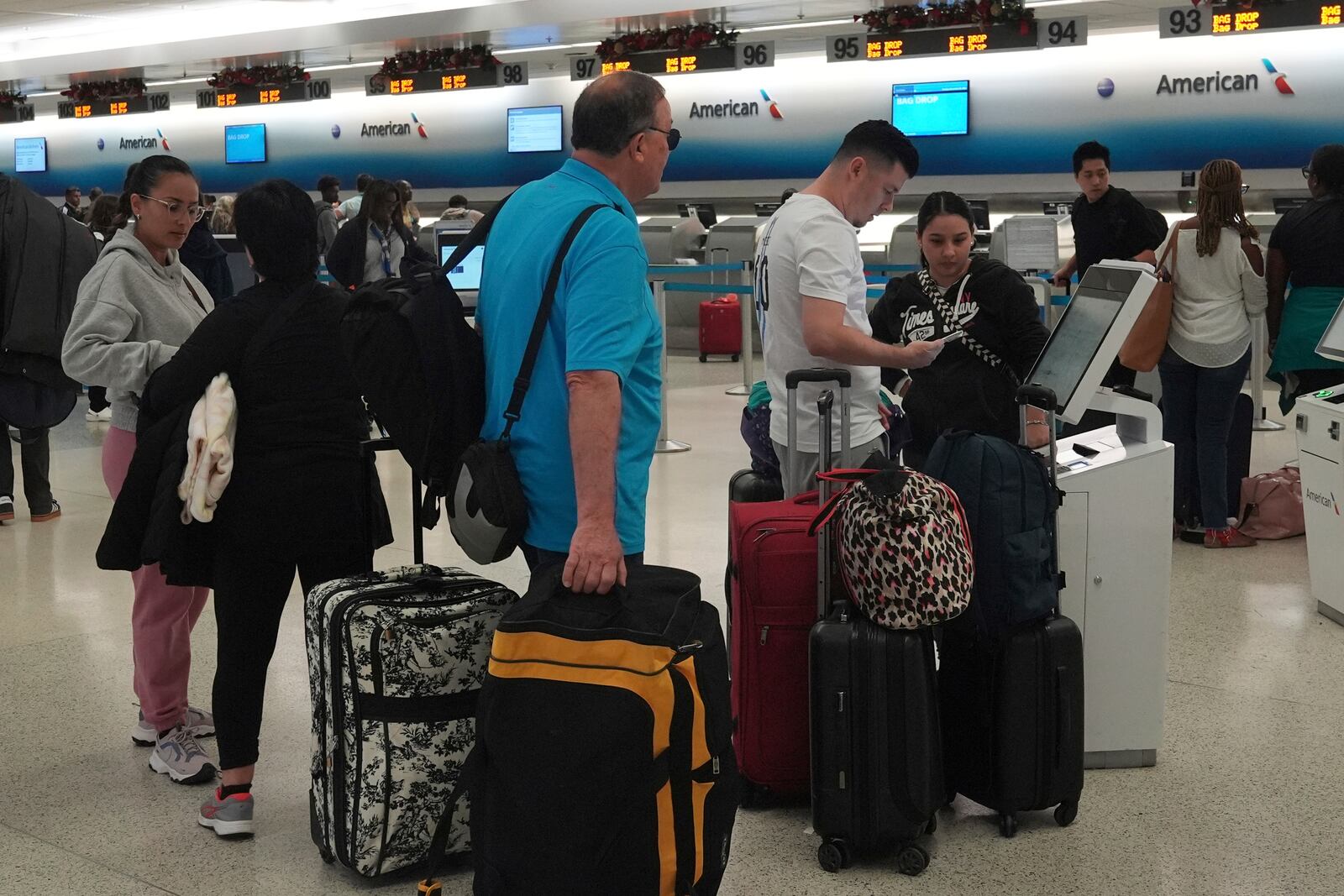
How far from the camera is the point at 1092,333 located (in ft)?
10.2

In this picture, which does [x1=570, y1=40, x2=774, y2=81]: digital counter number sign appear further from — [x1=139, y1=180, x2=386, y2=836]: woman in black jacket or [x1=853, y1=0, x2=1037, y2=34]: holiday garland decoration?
[x1=139, y1=180, x2=386, y2=836]: woman in black jacket

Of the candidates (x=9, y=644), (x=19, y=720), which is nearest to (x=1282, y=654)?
(x=19, y=720)

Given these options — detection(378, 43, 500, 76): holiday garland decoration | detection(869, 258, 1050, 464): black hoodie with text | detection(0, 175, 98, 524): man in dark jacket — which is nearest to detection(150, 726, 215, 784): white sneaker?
detection(0, 175, 98, 524): man in dark jacket

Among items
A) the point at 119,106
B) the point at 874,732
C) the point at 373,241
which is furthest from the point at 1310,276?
the point at 119,106

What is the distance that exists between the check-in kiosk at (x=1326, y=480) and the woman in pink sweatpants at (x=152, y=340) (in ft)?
11.2

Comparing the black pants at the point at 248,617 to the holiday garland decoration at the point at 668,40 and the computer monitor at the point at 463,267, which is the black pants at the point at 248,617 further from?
the holiday garland decoration at the point at 668,40

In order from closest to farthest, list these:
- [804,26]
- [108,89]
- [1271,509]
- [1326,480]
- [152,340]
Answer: [152,340]
[1326,480]
[1271,509]
[804,26]
[108,89]

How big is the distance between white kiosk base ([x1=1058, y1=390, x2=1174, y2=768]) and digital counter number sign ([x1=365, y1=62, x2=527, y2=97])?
11.5 m

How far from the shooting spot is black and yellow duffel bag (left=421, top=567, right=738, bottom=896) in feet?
6.91

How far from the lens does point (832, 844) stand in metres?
2.82

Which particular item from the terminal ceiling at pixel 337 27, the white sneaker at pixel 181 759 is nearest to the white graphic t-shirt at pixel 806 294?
the white sneaker at pixel 181 759

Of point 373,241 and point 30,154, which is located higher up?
point 30,154

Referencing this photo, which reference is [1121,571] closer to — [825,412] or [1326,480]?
[825,412]

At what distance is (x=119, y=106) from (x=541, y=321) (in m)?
16.9
